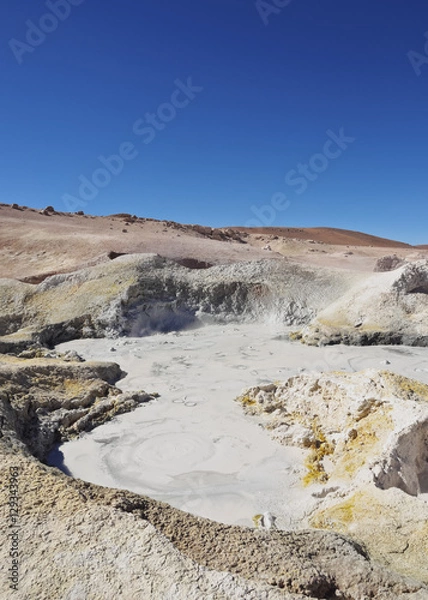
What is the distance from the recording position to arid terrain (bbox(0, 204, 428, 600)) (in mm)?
2244

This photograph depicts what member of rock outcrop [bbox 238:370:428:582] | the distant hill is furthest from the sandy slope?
the distant hill

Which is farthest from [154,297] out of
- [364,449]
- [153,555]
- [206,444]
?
[153,555]

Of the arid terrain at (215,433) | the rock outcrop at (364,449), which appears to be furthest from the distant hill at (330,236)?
the rock outcrop at (364,449)

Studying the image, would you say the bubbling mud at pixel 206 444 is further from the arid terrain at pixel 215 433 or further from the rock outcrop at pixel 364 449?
the rock outcrop at pixel 364 449

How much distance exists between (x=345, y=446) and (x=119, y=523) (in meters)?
2.91

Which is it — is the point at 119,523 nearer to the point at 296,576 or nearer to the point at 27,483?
the point at 27,483

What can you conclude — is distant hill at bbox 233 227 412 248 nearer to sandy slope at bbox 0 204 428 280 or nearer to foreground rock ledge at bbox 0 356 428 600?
sandy slope at bbox 0 204 428 280

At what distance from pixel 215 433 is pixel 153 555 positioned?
3.34m

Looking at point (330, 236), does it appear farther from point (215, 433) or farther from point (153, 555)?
point (153, 555)

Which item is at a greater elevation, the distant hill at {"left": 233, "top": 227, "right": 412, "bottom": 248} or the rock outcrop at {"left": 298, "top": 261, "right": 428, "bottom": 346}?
the distant hill at {"left": 233, "top": 227, "right": 412, "bottom": 248}

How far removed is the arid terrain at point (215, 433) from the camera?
2.24m

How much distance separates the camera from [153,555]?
88.9 inches

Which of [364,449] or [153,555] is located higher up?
[153,555]

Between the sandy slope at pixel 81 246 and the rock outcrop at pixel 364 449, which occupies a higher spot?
the sandy slope at pixel 81 246
